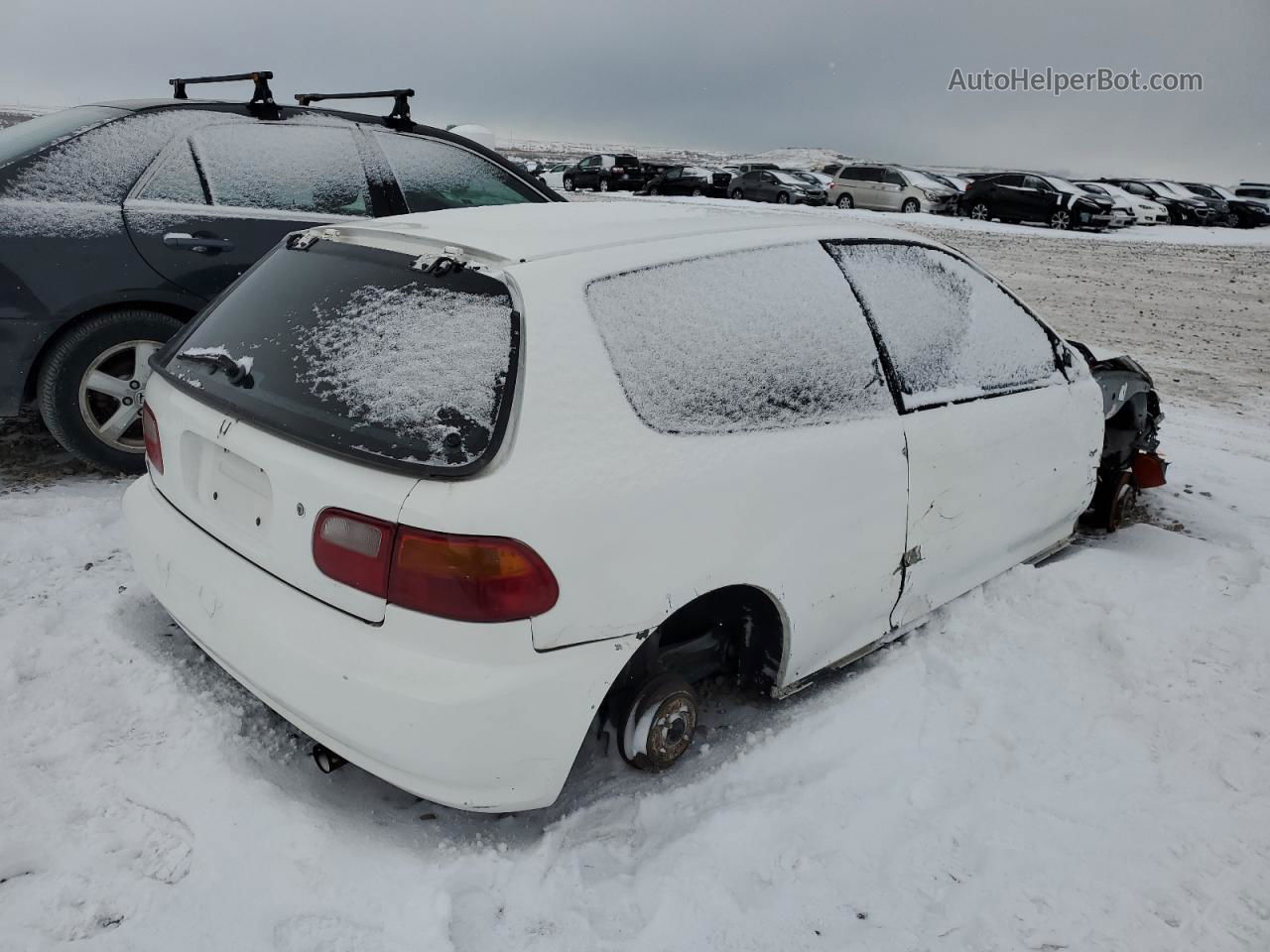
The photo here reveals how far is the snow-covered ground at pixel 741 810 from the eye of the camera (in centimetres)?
213

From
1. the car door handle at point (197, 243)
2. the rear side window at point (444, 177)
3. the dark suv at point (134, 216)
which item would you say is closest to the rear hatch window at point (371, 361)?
the dark suv at point (134, 216)

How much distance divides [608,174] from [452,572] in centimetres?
3609

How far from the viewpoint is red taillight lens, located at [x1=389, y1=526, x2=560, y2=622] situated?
6.56 feet

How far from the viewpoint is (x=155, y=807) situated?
2363 mm

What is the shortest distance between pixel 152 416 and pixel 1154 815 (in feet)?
10.2

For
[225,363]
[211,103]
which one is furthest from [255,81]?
[225,363]

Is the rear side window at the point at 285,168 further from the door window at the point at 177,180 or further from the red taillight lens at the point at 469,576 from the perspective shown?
the red taillight lens at the point at 469,576

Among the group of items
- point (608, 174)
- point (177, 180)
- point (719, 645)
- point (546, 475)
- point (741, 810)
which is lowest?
point (741, 810)

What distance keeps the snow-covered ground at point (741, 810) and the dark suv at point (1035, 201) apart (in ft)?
83.4

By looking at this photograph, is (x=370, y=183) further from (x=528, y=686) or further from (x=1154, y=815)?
(x=1154, y=815)

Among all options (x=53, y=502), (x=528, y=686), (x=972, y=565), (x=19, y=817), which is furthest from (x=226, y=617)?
(x=972, y=565)

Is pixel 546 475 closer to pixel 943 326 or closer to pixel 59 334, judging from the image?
pixel 943 326

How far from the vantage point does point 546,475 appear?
6.74 ft

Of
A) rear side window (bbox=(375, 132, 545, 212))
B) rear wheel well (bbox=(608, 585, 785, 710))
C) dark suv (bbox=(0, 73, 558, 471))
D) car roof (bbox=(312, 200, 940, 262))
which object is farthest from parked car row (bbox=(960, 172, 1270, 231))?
rear wheel well (bbox=(608, 585, 785, 710))
